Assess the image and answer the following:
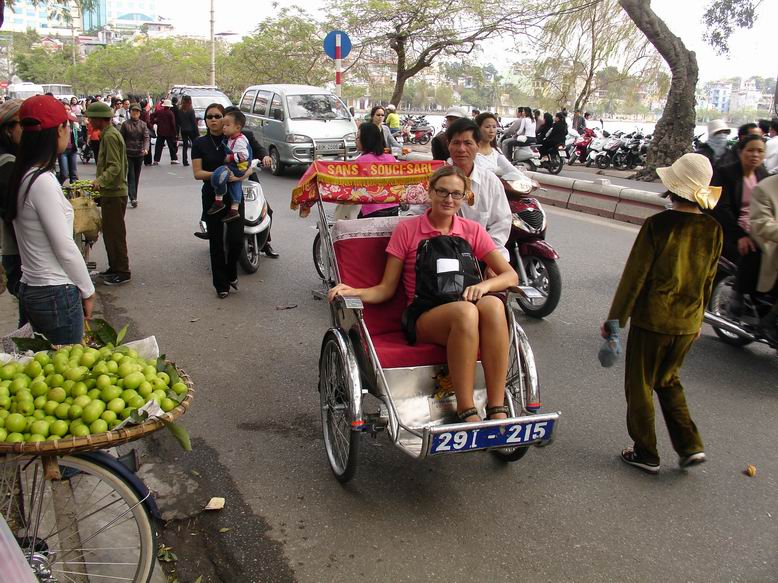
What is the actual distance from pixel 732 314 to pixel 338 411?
346 centimetres

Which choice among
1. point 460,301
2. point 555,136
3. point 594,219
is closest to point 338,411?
point 460,301

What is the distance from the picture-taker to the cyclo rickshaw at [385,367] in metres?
3.20

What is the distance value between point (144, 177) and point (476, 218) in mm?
12463

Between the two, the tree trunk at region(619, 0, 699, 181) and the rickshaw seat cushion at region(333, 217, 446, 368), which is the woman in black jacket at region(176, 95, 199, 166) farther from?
the rickshaw seat cushion at region(333, 217, 446, 368)

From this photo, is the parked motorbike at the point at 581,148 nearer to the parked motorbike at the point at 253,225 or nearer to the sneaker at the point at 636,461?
the parked motorbike at the point at 253,225

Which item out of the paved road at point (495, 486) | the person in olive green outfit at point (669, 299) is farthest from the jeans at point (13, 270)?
the person in olive green outfit at point (669, 299)

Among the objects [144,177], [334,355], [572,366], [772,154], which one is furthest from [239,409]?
[144,177]

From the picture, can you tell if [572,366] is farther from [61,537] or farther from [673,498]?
[61,537]

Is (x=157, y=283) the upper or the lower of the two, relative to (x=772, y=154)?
lower

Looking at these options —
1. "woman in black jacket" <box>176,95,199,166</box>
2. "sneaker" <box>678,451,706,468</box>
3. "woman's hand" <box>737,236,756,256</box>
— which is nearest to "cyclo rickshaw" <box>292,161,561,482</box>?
"sneaker" <box>678,451,706,468</box>

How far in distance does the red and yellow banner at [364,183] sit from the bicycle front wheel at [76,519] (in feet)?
7.44

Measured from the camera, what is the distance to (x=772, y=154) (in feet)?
26.4

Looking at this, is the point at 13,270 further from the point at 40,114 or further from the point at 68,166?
the point at 68,166

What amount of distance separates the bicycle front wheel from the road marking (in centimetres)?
911
